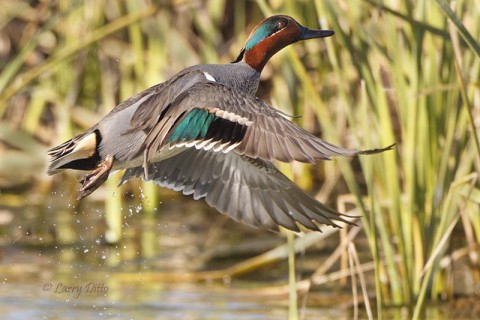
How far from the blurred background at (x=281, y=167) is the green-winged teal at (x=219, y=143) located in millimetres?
368

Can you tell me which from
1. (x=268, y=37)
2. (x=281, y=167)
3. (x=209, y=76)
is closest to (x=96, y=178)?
(x=209, y=76)

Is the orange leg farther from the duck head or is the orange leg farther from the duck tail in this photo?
the duck head

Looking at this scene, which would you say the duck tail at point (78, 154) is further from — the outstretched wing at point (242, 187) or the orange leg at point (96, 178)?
the outstretched wing at point (242, 187)

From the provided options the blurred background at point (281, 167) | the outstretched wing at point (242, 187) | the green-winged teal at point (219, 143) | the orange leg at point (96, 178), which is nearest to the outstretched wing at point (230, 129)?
the green-winged teal at point (219, 143)

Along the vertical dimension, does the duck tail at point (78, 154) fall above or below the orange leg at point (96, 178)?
above

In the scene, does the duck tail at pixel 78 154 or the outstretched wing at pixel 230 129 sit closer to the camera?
the outstretched wing at pixel 230 129

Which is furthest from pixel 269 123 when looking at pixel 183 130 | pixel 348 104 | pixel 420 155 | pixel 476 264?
pixel 476 264

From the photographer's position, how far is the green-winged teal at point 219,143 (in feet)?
11.1

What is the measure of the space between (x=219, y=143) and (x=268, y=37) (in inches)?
38.8

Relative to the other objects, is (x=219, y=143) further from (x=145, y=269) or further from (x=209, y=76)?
(x=145, y=269)

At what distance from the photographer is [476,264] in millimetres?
5340

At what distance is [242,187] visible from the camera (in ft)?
13.9
